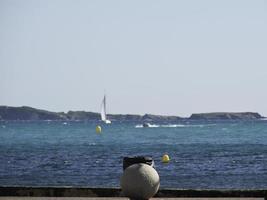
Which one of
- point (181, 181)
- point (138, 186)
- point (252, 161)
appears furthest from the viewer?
point (252, 161)

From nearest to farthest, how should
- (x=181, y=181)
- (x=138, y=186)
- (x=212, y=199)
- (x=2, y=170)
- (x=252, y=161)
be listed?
(x=138, y=186), (x=212, y=199), (x=181, y=181), (x=2, y=170), (x=252, y=161)

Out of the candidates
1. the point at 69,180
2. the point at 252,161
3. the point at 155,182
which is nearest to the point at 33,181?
the point at 69,180

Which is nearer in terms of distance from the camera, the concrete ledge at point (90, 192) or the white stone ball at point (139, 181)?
the white stone ball at point (139, 181)

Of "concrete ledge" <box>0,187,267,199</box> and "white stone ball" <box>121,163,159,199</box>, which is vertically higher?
"white stone ball" <box>121,163,159,199</box>

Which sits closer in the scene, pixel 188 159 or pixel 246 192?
pixel 246 192

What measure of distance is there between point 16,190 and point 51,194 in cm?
89

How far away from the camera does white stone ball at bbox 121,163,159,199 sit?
16.2m

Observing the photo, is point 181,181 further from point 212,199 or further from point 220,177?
point 212,199

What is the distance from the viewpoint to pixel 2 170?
198ft

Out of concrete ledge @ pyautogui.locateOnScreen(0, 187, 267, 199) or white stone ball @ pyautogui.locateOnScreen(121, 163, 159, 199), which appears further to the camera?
concrete ledge @ pyautogui.locateOnScreen(0, 187, 267, 199)

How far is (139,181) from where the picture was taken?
1619 centimetres

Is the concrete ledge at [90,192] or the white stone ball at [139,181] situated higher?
the white stone ball at [139,181]

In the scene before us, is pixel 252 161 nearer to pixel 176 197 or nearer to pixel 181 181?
pixel 181 181

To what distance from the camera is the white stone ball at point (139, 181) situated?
1619 cm
